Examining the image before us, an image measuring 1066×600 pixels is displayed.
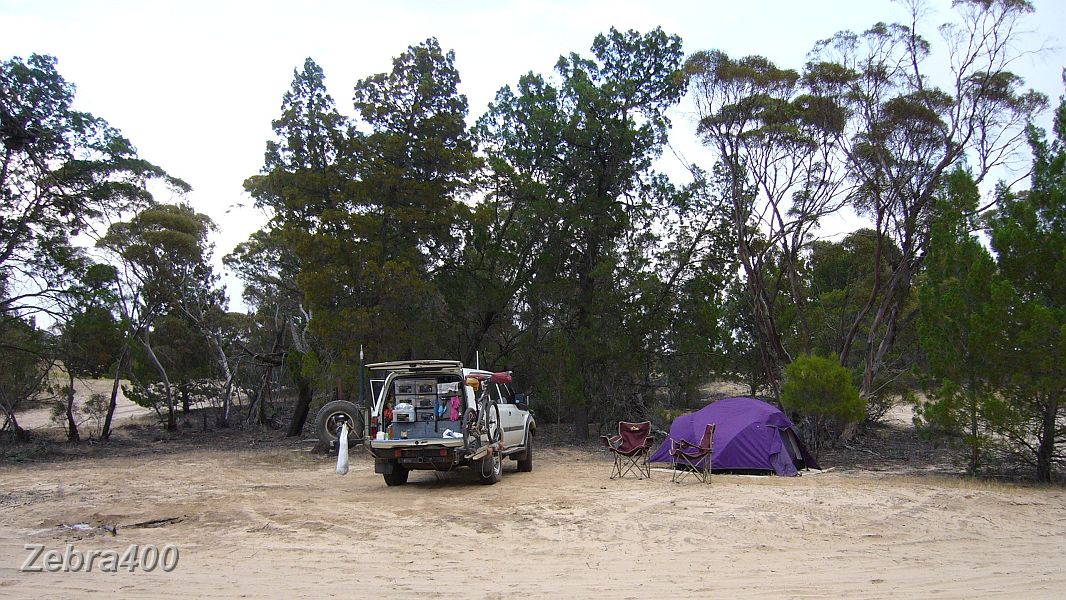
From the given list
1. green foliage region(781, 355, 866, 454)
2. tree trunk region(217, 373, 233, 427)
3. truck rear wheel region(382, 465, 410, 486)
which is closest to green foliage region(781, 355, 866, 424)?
green foliage region(781, 355, 866, 454)

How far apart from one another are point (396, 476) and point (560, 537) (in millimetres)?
5024

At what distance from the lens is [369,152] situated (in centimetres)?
1920

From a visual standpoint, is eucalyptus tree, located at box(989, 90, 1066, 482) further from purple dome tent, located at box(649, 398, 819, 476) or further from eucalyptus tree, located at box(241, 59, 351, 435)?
eucalyptus tree, located at box(241, 59, 351, 435)

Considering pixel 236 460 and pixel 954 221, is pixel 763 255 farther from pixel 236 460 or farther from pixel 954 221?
pixel 236 460

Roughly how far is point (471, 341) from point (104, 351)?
32.3 feet

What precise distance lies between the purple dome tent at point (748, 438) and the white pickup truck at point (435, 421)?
3.77 meters

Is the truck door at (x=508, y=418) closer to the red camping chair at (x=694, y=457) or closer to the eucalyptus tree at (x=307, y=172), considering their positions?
the red camping chair at (x=694, y=457)

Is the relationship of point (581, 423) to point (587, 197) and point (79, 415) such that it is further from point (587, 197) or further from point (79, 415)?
point (79, 415)

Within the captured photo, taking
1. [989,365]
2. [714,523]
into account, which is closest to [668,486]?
[714,523]

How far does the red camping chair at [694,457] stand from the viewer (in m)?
12.2

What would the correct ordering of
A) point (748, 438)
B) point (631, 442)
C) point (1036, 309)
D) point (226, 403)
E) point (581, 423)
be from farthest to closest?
point (226, 403), point (581, 423), point (748, 438), point (631, 442), point (1036, 309)

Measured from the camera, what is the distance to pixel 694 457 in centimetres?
1265

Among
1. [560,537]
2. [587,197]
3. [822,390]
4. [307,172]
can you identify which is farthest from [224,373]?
[560,537]

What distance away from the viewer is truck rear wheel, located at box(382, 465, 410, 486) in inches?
472
